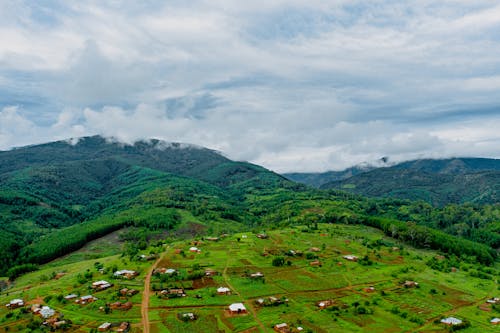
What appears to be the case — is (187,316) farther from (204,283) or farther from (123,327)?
(204,283)

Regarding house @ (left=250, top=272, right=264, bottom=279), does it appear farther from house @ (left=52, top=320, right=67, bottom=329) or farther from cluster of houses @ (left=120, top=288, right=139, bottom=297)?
house @ (left=52, top=320, right=67, bottom=329)

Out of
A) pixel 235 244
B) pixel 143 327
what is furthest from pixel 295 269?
pixel 143 327

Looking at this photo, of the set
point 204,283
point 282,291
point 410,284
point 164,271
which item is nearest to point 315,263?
point 282,291

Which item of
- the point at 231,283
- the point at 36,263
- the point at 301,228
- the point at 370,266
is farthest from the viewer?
the point at 301,228

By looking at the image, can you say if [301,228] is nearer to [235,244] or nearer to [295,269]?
[235,244]

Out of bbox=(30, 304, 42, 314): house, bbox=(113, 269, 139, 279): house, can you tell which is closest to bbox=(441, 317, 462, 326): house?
bbox=(113, 269, 139, 279): house
